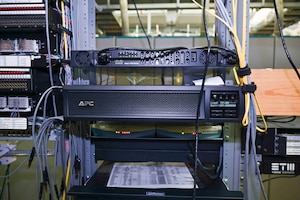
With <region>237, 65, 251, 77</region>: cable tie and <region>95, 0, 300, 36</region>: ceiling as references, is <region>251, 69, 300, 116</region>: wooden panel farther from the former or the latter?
<region>95, 0, 300, 36</region>: ceiling

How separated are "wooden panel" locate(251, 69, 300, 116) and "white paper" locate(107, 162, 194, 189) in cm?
39

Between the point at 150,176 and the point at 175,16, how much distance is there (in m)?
3.85

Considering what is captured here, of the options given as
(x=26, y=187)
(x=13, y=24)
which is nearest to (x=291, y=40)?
(x=13, y=24)

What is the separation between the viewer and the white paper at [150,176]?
0.72 meters

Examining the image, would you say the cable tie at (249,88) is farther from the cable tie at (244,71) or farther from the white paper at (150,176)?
the white paper at (150,176)

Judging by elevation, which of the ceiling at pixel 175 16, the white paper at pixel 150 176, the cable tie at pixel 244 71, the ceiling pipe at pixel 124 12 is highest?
the ceiling at pixel 175 16

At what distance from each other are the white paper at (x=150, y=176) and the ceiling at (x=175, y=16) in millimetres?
2472

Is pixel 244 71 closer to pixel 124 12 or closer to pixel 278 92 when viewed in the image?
pixel 278 92

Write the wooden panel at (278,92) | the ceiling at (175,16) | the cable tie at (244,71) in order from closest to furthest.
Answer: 1. the cable tie at (244,71)
2. the wooden panel at (278,92)
3. the ceiling at (175,16)

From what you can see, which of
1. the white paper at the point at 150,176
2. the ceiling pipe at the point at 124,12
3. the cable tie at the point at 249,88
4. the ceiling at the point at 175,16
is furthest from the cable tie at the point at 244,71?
the ceiling at the point at 175,16

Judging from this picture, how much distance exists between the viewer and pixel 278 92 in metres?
0.78

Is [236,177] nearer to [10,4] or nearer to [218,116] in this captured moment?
[218,116]

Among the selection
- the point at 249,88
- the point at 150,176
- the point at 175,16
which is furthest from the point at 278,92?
the point at 175,16

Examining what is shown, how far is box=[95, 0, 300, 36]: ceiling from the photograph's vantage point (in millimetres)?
3209
